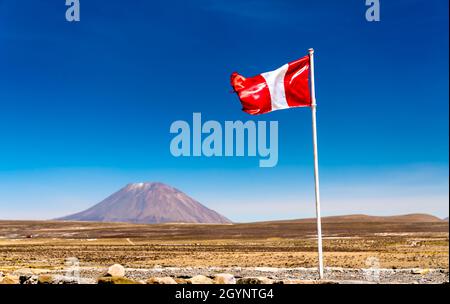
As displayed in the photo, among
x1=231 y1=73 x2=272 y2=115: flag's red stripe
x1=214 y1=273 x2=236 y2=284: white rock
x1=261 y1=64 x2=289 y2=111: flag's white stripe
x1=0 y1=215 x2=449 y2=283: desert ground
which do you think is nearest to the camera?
x1=214 y1=273 x2=236 y2=284: white rock

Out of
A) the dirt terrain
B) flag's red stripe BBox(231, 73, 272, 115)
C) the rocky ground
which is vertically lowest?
the dirt terrain

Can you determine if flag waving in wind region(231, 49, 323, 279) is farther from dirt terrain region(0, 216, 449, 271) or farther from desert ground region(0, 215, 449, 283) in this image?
dirt terrain region(0, 216, 449, 271)

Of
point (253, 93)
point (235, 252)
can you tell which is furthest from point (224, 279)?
point (235, 252)

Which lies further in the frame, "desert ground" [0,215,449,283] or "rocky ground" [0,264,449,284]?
"desert ground" [0,215,449,283]

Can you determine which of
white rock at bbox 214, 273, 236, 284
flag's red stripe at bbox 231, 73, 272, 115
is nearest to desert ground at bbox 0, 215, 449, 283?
white rock at bbox 214, 273, 236, 284

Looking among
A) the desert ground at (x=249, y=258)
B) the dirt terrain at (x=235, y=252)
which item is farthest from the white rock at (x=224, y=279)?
the dirt terrain at (x=235, y=252)

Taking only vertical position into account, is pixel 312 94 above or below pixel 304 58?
below

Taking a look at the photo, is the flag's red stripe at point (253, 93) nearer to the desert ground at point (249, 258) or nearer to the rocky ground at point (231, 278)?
the rocky ground at point (231, 278)
